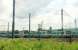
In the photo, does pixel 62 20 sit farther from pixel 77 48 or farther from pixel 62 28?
pixel 77 48

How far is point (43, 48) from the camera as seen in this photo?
1191cm

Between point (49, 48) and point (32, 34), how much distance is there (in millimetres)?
19210

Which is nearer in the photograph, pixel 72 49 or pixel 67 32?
pixel 72 49

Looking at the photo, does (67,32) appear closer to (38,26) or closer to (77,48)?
(38,26)

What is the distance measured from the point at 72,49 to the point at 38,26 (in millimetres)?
18094

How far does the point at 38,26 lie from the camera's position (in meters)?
29.7

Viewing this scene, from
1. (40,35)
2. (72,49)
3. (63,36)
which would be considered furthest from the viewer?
(40,35)

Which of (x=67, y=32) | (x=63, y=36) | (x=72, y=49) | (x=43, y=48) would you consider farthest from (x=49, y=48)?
(x=67, y=32)

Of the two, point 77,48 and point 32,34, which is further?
point 32,34

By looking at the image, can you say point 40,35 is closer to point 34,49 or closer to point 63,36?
point 63,36

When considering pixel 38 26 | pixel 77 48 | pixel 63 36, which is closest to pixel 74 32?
pixel 63 36

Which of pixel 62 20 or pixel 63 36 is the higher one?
pixel 62 20

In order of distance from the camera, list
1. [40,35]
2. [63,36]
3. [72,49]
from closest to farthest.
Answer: [72,49]
[63,36]
[40,35]

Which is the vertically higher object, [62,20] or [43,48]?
[62,20]
